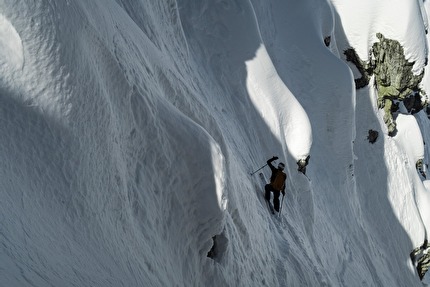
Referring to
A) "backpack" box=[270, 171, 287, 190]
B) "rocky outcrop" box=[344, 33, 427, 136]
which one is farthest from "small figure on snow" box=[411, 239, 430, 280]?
"backpack" box=[270, 171, 287, 190]

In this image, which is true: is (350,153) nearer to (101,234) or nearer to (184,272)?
(184,272)

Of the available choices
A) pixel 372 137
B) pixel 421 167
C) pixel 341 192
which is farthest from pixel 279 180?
pixel 421 167

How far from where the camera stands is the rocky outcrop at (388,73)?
97.3ft

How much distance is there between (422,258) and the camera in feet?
97.4

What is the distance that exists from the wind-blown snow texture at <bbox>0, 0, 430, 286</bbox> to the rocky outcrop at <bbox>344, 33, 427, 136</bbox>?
13.1 meters

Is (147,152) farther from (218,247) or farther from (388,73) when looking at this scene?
(388,73)

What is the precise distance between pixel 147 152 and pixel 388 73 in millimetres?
26379

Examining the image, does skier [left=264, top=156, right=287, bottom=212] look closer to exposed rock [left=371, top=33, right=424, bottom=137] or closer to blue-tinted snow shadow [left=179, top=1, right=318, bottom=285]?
blue-tinted snow shadow [left=179, top=1, right=318, bottom=285]

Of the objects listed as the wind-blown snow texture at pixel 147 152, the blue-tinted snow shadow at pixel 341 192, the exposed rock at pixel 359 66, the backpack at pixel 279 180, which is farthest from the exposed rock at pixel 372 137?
the backpack at pixel 279 180

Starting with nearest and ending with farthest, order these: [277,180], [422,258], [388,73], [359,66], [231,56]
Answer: [277,180], [231,56], [359,66], [422,258], [388,73]

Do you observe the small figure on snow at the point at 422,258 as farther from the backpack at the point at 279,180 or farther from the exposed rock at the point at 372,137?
the backpack at the point at 279,180

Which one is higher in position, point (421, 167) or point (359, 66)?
point (359, 66)

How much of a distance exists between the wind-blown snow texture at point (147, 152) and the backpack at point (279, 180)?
0.63 meters

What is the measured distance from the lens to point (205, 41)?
16.9 m
